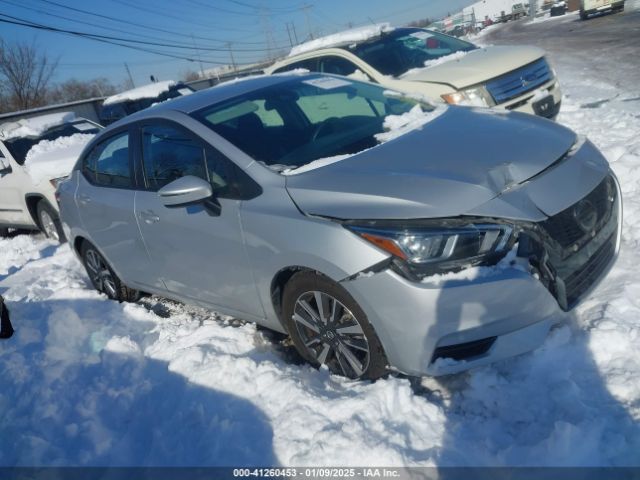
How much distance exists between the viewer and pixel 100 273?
484 centimetres

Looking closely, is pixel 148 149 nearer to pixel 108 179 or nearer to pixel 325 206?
pixel 108 179

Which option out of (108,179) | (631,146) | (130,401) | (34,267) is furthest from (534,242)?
(34,267)

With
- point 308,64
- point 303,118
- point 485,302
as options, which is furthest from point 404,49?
point 485,302

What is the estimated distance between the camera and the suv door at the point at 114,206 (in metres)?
3.89

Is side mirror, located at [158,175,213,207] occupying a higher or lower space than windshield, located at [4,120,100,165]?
lower

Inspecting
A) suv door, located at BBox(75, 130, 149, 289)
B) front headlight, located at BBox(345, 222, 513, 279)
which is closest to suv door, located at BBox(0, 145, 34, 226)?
suv door, located at BBox(75, 130, 149, 289)

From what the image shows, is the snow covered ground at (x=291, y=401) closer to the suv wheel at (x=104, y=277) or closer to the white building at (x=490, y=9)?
the suv wheel at (x=104, y=277)

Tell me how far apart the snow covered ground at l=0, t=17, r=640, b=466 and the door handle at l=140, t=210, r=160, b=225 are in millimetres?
865

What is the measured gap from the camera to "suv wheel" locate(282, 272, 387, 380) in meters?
2.61

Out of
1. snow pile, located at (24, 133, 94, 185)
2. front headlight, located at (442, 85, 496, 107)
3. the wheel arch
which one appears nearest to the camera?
the wheel arch

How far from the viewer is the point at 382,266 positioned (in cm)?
237

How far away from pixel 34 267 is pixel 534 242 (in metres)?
6.01

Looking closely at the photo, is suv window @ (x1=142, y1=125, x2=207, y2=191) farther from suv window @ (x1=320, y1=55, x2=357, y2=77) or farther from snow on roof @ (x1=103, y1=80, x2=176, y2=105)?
snow on roof @ (x1=103, y1=80, x2=176, y2=105)

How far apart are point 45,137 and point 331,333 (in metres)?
6.95
